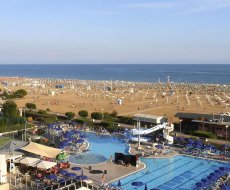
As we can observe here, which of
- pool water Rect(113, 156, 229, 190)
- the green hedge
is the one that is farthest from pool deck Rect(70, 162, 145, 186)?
the green hedge

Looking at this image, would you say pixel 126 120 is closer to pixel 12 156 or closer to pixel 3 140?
pixel 3 140

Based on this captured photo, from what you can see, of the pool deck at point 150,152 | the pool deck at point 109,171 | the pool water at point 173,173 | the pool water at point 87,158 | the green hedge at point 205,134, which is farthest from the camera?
the green hedge at point 205,134

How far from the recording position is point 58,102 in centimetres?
5553

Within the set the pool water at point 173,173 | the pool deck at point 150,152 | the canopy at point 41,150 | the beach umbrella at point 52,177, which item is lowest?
the pool water at point 173,173

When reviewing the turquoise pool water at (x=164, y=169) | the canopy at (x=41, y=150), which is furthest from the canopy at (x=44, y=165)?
the turquoise pool water at (x=164, y=169)

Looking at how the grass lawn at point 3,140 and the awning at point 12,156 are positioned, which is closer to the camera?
the awning at point 12,156

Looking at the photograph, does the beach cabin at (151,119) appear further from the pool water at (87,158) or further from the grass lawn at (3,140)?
the grass lawn at (3,140)

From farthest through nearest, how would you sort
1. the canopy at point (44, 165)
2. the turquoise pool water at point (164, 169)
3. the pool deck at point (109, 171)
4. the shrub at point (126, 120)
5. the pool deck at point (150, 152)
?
the shrub at point (126, 120) → the pool deck at point (150, 152) → the pool deck at point (109, 171) → the canopy at point (44, 165) → the turquoise pool water at point (164, 169)

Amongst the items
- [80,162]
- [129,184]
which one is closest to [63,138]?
[80,162]

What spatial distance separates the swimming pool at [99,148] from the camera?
2477 centimetres

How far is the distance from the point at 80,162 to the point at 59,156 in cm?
194

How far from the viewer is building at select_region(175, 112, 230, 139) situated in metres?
30.2

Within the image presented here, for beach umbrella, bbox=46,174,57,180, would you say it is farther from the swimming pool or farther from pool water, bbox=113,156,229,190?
the swimming pool

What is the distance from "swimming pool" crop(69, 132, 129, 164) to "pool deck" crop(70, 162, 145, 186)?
1217mm
